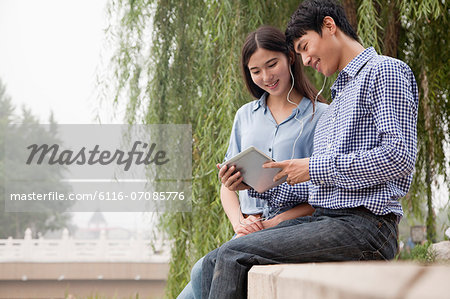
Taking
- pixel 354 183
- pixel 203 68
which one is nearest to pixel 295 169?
pixel 354 183

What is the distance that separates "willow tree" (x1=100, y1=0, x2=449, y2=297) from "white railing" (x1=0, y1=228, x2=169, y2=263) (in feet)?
33.6

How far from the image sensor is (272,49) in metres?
1.85

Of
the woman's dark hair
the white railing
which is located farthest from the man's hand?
the white railing

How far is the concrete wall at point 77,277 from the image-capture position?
1374 cm

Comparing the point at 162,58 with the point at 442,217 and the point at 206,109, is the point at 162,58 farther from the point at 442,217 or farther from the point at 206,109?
the point at 442,217

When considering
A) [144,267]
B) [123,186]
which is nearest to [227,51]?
[123,186]

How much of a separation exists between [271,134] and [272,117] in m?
0.06

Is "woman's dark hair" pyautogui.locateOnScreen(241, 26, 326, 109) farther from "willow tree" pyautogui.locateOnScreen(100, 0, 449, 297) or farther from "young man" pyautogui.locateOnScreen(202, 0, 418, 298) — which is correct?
"willow tree" pyautogui.locateOnScreen(100, 0, 449, 297)

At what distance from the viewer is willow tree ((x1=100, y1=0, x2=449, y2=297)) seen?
321cm

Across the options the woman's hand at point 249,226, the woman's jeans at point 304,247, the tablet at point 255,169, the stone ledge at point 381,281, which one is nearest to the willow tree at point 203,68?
the woman's hand at point 249,226

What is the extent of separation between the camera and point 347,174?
1.37 metres

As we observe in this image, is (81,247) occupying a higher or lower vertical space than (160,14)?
lower

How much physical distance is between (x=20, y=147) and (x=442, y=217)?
25075 millimetres

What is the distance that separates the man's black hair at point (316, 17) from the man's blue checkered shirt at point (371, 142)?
13 cm
